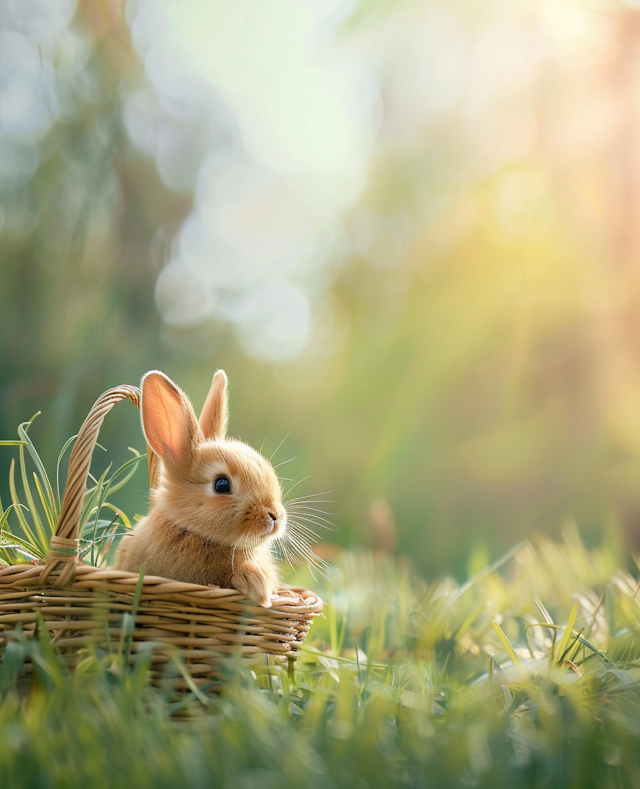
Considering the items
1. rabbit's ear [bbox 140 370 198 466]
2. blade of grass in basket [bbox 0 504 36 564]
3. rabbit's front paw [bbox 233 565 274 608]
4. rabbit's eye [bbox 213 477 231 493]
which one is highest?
rabbit's ear [bbox 140 370 198 466]

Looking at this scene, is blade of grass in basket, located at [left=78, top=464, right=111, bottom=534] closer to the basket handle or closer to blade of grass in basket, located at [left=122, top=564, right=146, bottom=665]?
the basket handle

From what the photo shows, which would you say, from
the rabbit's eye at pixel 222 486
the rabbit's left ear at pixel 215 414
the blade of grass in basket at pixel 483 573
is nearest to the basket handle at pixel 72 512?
the rabbit's eye at pixel 222 486

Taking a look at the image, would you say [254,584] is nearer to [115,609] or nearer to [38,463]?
[115,609]

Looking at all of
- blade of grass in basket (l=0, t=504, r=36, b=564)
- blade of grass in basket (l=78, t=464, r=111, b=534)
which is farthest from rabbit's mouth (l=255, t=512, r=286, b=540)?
blade of grass in basket (l=0, t=504, r=36, b=564)

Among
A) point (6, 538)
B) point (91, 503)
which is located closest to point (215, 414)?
point (91, 503)

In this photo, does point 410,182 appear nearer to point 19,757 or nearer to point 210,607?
point 210,607

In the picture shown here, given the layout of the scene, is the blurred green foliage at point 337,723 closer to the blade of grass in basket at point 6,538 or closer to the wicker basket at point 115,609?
the wicker basket at point 115,609

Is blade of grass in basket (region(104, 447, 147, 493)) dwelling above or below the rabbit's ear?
below
